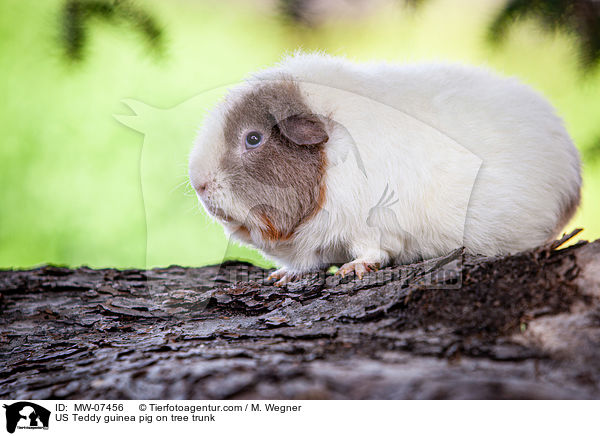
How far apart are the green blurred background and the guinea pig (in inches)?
7.8

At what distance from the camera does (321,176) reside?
5.82 ft

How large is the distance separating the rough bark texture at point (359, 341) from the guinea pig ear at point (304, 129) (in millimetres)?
471

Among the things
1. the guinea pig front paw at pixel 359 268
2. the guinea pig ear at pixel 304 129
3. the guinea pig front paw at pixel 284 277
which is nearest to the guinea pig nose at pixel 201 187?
the guinea pig ear at pixel 304 129

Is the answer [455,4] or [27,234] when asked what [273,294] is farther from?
[27,234]

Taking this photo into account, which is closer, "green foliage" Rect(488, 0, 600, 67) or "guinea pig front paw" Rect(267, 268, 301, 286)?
"green foliage" Rect(488, 0, 600, 67)

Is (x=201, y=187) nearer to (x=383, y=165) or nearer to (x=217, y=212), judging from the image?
(x=217, y=212)

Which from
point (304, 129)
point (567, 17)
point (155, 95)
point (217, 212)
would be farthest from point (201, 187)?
point (567, 17)

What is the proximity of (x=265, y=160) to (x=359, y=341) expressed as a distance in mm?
790

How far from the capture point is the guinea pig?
1729mm
